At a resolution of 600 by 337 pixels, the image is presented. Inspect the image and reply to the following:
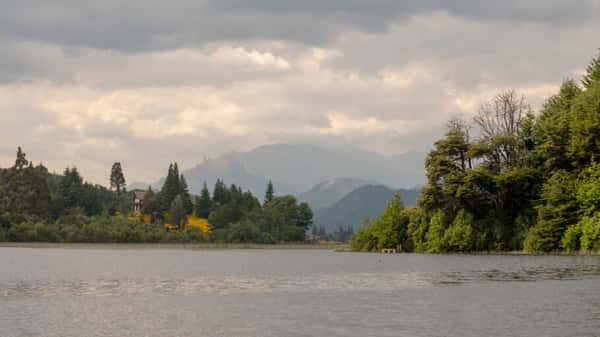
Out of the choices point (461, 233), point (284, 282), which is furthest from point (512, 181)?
point (284, 282)

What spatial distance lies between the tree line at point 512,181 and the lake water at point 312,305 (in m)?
36.5

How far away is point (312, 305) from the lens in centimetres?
4362

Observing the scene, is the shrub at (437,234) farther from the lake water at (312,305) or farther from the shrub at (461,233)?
the lake water at (312,305)

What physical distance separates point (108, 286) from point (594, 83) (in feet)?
240

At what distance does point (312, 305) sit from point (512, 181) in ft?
239

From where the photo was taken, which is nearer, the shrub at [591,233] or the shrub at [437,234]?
the shrub at [591,233]

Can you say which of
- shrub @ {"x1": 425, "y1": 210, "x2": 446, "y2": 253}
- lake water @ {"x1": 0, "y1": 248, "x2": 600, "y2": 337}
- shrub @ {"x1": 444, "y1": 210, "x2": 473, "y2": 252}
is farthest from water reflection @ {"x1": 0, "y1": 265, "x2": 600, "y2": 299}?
shrub @ {"x1": 425, "y1": 210, "x2": 446, "y2": 253}

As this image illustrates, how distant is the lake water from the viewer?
3472 centimetres

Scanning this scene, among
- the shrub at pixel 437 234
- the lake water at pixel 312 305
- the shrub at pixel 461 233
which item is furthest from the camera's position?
the shrub at pixel 437 234

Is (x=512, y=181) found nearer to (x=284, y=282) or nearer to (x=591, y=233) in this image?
(x=591, y=233)

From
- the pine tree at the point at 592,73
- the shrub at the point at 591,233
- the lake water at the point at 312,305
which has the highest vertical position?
the pine tree at the point at 592,73

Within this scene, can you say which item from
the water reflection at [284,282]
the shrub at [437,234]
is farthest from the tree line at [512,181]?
the water reflection at [284,282]

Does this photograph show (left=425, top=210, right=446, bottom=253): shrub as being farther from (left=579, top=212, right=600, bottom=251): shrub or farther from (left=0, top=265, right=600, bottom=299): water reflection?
(left=0, top=265, right=600, bottom=299): water reflection

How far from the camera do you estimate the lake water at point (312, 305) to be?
34.7m
